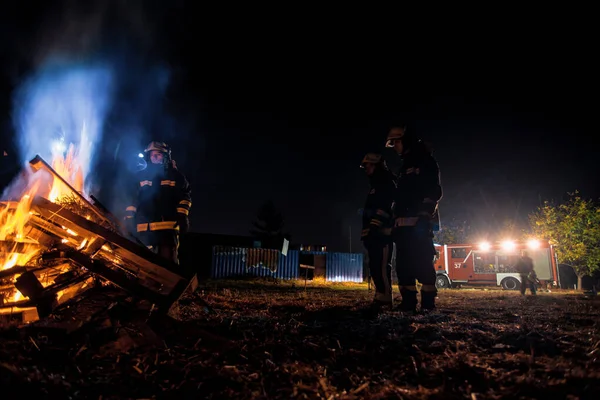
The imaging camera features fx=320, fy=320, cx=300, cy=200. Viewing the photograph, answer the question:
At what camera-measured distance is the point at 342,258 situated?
26500 mm

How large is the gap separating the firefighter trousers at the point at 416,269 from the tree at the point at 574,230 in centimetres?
3121

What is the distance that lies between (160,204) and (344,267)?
2226cm

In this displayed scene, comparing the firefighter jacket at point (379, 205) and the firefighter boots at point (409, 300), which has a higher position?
the firefighter jacket at point (379, 205)

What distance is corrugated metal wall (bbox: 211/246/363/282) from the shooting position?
2061cm

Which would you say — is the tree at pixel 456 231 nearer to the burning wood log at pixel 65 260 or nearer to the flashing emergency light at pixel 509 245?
the flashing emergency light at pixel 509 245

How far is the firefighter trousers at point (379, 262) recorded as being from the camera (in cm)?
481

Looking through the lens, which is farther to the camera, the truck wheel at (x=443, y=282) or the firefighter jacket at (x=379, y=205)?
the truck wheel at (x=443, y=282)

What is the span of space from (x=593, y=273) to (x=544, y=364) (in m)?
36.2

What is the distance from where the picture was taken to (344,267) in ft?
86.6

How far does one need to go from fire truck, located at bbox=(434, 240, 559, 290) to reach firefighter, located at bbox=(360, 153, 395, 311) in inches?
690

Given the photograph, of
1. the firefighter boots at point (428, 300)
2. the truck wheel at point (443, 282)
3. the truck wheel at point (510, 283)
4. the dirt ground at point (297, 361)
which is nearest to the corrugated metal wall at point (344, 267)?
the truck wheel at point (443, 282)

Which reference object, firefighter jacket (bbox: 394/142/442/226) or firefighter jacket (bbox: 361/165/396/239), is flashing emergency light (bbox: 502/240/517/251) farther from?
firefighter jacket (bbox: 394/142/442/226)

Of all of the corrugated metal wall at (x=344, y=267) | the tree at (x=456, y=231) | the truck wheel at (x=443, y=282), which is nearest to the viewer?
the truck wheel at (x=443, y=282)

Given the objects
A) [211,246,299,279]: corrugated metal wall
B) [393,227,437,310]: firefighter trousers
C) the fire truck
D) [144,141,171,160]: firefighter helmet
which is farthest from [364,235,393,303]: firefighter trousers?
the fire truck
